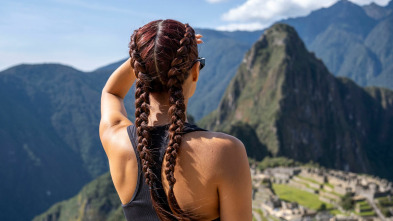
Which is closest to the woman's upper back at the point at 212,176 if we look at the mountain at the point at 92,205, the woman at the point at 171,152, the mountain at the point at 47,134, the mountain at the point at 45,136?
the woman at the point at 171,152

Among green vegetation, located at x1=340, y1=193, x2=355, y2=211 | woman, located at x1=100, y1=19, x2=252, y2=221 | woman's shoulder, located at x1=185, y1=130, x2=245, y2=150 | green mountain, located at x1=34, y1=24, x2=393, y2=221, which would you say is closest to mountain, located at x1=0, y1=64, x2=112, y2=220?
green mountain, located at x1=34, y1=24, x2=393, y2=221

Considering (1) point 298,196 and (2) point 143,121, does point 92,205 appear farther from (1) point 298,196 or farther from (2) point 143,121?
(2) point 143,121

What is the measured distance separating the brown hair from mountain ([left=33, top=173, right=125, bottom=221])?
58.3 meters

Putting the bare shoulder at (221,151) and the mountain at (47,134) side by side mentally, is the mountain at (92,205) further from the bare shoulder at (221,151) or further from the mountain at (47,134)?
the bare shoulder at (221,151)

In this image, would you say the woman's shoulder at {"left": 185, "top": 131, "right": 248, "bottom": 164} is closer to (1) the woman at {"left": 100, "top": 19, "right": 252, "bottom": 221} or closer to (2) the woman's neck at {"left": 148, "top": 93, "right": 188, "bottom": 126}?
(1) the woman at {"left": 100, "top": 19, "right": 252, "bottom": 221}

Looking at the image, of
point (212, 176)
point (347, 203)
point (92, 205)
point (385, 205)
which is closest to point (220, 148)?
point (212, 176)

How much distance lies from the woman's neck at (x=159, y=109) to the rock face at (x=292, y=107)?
277 feet

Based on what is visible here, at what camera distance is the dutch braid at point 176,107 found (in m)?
1.76

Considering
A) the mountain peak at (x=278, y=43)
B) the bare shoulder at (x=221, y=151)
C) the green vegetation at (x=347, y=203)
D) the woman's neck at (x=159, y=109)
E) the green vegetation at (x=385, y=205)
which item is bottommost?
the green vegetation at (x=385, y=205)

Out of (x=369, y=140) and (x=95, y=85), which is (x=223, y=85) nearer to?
(x=95, y=85)

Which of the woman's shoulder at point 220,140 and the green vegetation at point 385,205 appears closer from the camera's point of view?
the woman's shoulder at point 220,140

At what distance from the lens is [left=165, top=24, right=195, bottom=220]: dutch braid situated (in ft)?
5.79

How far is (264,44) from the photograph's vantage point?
4055 inches

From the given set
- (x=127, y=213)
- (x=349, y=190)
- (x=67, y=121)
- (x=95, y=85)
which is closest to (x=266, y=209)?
(x=349, y=190)
